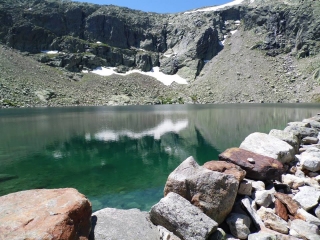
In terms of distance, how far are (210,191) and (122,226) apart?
8.34ft

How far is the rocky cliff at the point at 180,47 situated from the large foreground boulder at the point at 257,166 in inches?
3670

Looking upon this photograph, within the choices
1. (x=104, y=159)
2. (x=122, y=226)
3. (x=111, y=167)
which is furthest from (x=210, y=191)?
(x=104, y=159)

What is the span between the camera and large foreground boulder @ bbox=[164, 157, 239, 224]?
664 cm

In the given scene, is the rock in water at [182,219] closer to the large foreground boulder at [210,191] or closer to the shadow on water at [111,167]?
A: the large foreground boulder at [210,191]

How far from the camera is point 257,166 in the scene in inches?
342

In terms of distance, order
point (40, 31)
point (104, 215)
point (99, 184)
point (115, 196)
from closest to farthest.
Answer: point (104, 215)
point (115, 196)
point (99, 184)
point (40, 31)

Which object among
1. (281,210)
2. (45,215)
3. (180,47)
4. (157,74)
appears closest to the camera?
(45,215)

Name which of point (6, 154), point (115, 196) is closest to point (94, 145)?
point (6, 154)

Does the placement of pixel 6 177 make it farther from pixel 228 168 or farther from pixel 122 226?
pixel 228 168

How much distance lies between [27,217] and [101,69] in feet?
464

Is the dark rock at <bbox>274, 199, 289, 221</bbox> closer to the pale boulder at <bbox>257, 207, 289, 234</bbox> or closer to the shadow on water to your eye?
the pale boulder at <bbox>257, 207, 289, 234</bbox>

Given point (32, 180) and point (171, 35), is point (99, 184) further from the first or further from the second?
point (171, 35)

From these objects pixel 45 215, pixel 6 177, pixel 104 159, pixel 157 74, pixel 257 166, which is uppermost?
pixel 157 74

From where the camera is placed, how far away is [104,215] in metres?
6.52
